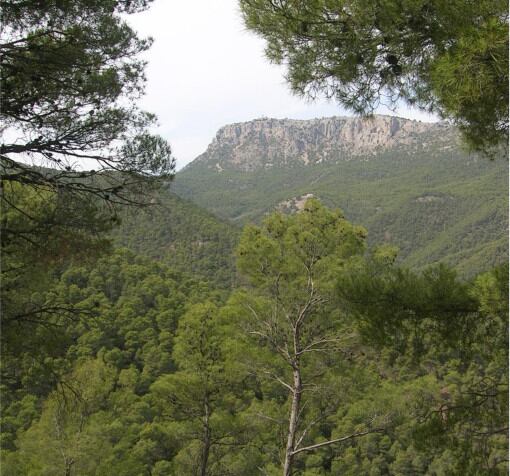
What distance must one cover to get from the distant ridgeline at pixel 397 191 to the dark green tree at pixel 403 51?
2224 inches

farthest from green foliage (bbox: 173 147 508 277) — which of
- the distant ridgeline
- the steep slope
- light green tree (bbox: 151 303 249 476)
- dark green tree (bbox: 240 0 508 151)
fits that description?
dark green tree (bbox: 240 0 508 151)

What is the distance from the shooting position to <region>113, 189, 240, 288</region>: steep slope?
171ft

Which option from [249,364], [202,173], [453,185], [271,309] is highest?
[202,173]

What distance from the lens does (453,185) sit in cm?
12212

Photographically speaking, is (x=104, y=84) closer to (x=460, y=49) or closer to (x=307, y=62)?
(x=307, y=62)

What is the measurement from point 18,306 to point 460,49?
3.46 meters

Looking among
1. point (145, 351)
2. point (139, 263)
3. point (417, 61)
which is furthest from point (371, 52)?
point (139, 263)

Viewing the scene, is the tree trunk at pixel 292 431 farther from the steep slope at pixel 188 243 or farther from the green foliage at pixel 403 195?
the green foliage at pixel 403 195

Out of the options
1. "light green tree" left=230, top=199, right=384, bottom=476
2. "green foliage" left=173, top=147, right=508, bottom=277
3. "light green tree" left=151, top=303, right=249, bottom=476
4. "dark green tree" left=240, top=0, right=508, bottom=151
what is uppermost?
"green foliage" left=173, top=147, right=508, bottom=277

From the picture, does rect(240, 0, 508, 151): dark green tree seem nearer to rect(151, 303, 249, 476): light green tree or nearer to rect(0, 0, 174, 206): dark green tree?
rect(0, 0, 174, 206): dark green tree

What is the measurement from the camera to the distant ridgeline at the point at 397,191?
92.9 m

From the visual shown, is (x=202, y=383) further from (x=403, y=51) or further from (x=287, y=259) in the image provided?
(x=403, y=51)

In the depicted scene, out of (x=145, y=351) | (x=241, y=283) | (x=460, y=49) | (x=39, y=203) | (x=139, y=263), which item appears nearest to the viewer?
(x=460, y=49)

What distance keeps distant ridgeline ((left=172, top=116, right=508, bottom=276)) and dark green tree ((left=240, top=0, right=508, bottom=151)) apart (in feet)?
185
